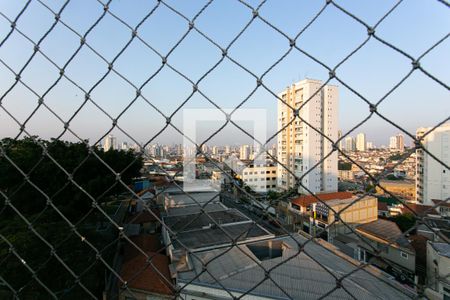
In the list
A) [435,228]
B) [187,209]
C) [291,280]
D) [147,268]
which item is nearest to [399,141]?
[435,228]

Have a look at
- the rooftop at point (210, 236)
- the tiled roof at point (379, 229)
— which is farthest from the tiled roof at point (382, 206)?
the rooftop at point (210, 236)

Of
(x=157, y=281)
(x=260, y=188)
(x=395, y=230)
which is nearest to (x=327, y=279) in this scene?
(x=157, y=281)

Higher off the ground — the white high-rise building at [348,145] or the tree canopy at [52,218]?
the white high-rise building at [348,145]

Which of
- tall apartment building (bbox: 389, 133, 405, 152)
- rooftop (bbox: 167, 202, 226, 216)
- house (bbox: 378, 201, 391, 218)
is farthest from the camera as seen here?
house (bbox: 378, 201, 391, 218)

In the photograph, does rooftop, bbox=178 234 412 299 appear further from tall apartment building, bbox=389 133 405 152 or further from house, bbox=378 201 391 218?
house, bbox=378 201 391 218

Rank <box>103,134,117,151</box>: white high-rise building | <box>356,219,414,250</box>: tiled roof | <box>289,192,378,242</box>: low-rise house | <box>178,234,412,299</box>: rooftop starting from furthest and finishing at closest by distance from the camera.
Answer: <box>289,192,378,242</box>: low-rise house → <box>356,219,414,250</box>: tiled roof → <box>178,234,412,299</box>: rooftop → <box>103,134,117,151</box>: white high-rise building

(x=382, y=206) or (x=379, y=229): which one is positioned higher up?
(x=379, y=229)

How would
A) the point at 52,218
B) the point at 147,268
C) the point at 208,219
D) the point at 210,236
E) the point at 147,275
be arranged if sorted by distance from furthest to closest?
the point at 208,219, the point at 210,236, the point at 52,218, the point at 147,275, the point at 147,268

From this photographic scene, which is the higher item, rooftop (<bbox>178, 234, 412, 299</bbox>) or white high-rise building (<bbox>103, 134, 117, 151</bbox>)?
white high-rise building (<bbox>103, 134, 117, 151</bbox>)

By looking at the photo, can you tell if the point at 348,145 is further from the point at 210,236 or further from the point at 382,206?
the point at 382,206

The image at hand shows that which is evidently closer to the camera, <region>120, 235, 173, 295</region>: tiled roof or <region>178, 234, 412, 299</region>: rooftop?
<region>178, 234, 412, 299</region>: rooftop

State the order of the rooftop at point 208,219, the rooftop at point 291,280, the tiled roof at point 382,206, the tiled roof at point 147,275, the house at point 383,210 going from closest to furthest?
the rooftop at point 291,280, the tiled roof at point 147,275, the rooftop at point 208,219, the house at point 383,210, the tiled roof at point 382,206

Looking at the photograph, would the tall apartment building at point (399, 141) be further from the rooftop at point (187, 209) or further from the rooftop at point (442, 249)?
the rooftop at point (187, 209)

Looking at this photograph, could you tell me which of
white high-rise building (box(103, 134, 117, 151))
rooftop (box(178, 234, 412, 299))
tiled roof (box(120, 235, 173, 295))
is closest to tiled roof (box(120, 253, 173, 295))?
tiled roof (box(120, 235, 173, 295))
